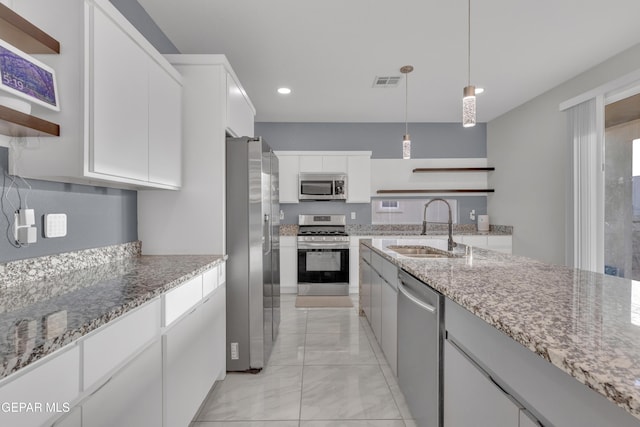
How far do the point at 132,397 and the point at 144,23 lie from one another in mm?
2498

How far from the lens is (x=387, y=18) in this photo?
7.95ft

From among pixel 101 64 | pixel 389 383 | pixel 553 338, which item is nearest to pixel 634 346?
pixel 553 338

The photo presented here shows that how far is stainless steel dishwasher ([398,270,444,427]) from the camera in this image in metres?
1.37

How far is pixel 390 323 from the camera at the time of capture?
219cm

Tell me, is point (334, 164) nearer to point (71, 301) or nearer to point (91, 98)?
point (91, 98)

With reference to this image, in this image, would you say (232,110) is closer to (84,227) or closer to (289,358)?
(84,227)

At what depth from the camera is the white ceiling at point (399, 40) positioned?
231 cm

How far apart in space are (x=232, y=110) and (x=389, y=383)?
237 centimetres

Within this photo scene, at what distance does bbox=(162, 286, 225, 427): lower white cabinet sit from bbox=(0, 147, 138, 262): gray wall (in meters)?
0.71

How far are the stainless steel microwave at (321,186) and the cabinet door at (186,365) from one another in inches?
121

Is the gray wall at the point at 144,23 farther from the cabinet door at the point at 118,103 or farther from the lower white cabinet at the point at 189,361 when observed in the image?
the lower white cabinet at the point at 189,361

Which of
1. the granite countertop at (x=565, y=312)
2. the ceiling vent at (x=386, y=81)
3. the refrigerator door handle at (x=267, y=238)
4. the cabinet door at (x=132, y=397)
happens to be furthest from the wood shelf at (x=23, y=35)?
the ceiling vent at (x=386, y=81)

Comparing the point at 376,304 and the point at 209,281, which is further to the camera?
the point at 376,304
